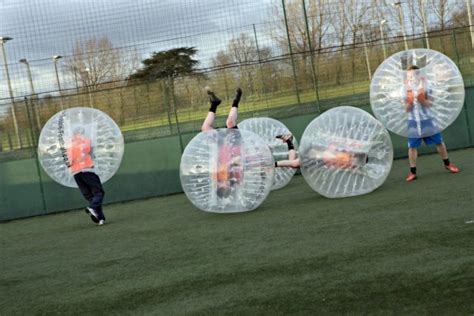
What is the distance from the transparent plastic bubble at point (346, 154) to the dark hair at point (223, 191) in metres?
1.00

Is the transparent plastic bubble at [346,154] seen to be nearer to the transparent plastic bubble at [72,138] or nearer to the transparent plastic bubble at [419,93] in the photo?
the transparent plastic bubble at [419,93]

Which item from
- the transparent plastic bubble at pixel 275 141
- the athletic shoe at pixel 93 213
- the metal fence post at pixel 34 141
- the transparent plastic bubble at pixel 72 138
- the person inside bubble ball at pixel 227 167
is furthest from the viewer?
the metal fence post at pixel 34 141

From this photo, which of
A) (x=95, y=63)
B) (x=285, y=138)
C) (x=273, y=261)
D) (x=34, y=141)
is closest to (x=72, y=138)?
(x=285, y=138)

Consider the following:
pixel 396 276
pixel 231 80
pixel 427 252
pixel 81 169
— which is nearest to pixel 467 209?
pixel 427 252

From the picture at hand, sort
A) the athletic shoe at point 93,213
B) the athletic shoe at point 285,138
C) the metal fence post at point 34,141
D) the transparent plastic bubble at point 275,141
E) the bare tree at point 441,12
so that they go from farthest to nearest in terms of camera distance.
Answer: the bare tree at point 441,12 → the metal fence post at point 34,141 → the transparent plastic bubble at point 275,141 → the athletic shoe at point 285,138 → the athletic shoe at point 93,213

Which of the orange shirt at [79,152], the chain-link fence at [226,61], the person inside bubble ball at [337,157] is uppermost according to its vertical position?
the chain-link fence at [226,61]

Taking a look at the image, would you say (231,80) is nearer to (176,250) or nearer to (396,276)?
(176,250)

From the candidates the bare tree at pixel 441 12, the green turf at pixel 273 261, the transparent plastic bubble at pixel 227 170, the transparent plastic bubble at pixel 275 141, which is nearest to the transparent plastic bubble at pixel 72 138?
the green turf at pixel 273 261

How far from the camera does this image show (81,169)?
809 centimetres

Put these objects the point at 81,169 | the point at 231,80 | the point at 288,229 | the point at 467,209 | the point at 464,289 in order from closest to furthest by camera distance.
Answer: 1. the point at 464,289
2. the point at 467,209
3. the point at 288,229
4. the point at 81,169
5. the point at 231,80

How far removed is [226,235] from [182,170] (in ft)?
5.16

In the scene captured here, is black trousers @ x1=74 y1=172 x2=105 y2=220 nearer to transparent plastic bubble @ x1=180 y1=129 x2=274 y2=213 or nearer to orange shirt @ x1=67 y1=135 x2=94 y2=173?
orange shirt @ x1=67 y1=135 x2=94 y2=173

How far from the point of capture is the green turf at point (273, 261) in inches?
139

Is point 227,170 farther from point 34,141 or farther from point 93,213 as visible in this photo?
point 34,141
